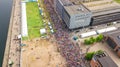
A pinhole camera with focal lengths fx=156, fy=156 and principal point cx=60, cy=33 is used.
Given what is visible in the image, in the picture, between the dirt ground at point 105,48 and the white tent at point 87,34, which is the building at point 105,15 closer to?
the white tent at point 87,34

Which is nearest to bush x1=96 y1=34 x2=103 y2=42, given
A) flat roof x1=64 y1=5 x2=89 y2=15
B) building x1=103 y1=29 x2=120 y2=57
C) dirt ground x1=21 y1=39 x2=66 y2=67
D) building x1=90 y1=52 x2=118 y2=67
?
building x1=103 y1=29 x2=120 y2=57

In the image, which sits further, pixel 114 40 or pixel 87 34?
pixel 87 34

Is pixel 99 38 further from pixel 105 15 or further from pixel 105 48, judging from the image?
pixel 105 15

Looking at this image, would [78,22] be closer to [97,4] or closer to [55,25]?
[55,25]

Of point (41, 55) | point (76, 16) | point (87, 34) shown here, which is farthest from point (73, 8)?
point (41, 55)

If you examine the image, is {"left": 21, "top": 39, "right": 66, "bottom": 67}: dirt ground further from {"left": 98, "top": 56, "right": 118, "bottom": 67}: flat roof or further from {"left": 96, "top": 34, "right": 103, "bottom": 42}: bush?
{"left": 96, "top": 34, "right": 103, "bottom": 42}: bush

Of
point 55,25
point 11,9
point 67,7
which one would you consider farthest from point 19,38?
point 11,9

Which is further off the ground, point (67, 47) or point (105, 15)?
point (105, 15)

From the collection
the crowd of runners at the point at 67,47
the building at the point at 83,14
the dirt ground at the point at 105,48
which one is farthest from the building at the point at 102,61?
the building at the point at 83,14
